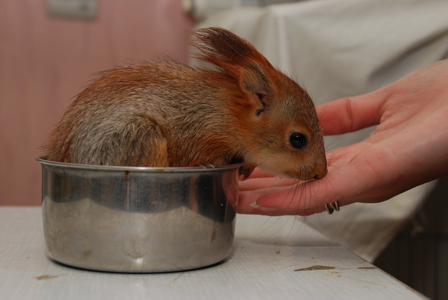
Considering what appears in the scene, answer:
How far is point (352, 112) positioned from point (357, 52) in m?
→ 0.45

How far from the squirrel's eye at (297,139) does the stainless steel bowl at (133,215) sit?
221 millimetres

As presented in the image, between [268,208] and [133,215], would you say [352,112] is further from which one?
[133,215]

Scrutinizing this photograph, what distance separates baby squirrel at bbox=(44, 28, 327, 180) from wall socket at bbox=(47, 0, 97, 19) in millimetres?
1508

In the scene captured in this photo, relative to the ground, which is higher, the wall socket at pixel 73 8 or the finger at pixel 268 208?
the wall socket at pixel 73 8

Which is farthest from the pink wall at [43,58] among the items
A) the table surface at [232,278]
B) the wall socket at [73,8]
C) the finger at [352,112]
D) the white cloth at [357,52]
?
the table surface at [232,278]

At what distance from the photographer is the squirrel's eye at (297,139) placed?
1085 millimetres

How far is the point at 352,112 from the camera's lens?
142 centimetres

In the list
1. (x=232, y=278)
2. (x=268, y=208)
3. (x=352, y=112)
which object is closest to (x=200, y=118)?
(x=268, y=208)

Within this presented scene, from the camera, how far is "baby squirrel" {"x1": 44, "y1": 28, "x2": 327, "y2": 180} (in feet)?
3.15

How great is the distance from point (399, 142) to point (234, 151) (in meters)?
0.35

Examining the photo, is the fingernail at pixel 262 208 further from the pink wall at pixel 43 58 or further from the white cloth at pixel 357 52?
the pink wall at pixel 43 58

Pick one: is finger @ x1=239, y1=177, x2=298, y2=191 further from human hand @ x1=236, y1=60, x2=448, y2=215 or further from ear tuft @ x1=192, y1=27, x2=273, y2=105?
ear tuft @ x1=192, y1=27, x2=273, y2=105

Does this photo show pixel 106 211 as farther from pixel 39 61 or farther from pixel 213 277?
pixel 39 61

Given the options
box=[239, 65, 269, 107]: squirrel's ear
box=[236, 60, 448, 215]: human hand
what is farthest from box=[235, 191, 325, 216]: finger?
box=[239, 65, 269, 107]: squirrel's ear
